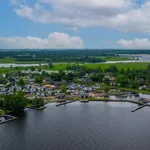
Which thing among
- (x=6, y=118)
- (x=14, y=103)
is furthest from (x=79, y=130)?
(x=14, y=103)

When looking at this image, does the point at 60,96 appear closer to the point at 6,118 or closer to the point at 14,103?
the point at 14,103

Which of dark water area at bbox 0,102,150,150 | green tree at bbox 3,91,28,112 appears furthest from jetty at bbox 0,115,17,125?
green tree at bbox 3,91,28,112

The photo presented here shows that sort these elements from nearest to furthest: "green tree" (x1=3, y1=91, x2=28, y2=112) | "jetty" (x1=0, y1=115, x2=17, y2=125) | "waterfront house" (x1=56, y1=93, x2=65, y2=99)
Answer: "jetty" (x1=0, y1=115, x2=17, y2=125) → "green tree" (x1=3, y1=91, x2=28, y2=112) → "waterfront house" (x1=56, y1=93, x2=65, y2=99)

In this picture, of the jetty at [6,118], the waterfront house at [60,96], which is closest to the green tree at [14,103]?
the jetty at [6,118]

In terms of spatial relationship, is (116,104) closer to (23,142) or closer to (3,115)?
(3,115)

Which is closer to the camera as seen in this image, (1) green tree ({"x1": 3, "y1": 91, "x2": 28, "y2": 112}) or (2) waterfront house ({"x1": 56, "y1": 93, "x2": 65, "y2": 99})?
(1) green tree ({"x1": 3, "y1": 91, "x2": 28, "y2": 112})

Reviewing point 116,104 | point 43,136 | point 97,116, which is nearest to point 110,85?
point 116,104

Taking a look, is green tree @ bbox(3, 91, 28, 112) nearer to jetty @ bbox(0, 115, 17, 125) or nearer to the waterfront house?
jetty @ bbox(0, 115, 17, 125)

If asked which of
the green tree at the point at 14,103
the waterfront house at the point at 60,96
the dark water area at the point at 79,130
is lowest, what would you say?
the dark water area at the point at 79,130

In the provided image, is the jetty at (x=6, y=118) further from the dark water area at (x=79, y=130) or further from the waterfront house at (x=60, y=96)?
the waterfront house at (x=60, y=96)
